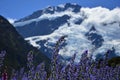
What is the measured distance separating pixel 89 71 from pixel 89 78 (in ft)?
1.00

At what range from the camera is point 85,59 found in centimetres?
696

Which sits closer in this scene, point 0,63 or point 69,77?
point 69,77

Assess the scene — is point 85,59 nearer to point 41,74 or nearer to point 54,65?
point 54,65

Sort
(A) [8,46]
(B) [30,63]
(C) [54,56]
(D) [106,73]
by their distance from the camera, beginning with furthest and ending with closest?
(A) [8,46], (D) [106,73], (B) [30,63], (C) [54,56]

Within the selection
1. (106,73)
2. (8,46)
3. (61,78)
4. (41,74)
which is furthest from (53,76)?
(8,46)

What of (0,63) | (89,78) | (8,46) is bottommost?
(89,78)

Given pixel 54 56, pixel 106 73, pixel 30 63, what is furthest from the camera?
pixel 106 73

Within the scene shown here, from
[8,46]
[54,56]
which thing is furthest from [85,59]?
[8,46]

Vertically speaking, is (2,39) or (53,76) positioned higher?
(2,39)

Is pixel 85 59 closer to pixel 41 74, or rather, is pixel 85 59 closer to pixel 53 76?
pixel 53 76

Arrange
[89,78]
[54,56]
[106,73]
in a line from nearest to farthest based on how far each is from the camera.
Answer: [54,56] → [89,78] → [106,73]

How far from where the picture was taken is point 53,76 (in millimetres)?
6668

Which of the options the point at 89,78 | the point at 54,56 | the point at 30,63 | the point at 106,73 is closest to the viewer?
the point at 54,56

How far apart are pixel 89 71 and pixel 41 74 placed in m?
1.21
